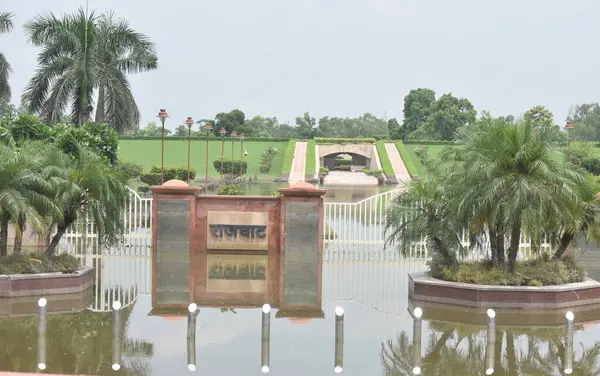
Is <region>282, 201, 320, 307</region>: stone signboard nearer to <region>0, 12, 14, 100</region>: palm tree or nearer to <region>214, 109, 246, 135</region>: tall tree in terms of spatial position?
<region>0, 12, 14, 100</region>: palm tree

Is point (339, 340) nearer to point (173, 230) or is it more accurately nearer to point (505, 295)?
point (505, 295)

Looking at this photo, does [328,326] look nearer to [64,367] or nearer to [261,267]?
[64,367]

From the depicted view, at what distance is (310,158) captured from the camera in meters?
50.9

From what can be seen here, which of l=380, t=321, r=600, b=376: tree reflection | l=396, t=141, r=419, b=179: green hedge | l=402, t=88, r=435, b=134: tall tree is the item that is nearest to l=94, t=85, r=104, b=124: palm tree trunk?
l=380, t=321, r=600, b=376: tree reflection

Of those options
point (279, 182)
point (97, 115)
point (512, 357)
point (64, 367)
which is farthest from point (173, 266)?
point (279, 182)

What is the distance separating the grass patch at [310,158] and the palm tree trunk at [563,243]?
3576cm

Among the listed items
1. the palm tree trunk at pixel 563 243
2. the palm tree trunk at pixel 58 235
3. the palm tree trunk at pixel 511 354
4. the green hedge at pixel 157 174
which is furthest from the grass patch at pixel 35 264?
the green hedge at pixel 157 174

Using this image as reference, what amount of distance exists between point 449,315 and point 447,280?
1.18m

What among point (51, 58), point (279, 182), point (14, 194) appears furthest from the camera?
point (279, 182)

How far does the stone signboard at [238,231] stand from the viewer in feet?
50.2

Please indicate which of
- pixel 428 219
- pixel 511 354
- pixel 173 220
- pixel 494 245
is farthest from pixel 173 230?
pixel 511 354

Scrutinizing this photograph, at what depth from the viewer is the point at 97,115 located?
2673cm

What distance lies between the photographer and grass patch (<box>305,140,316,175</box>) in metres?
47.7

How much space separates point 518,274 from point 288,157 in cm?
4054
